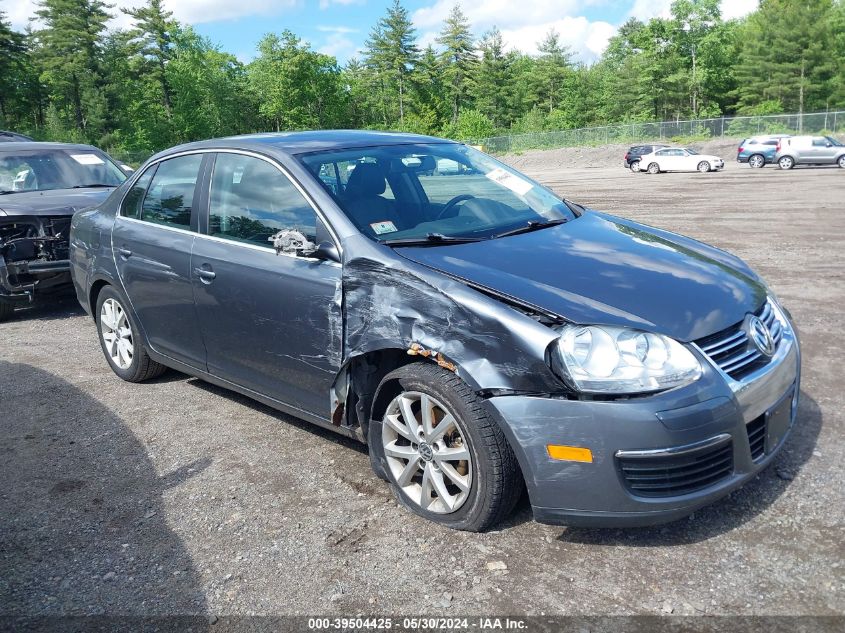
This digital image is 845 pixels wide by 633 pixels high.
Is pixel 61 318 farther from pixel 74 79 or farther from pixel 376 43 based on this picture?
pixel 376 43

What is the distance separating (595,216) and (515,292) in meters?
1.66

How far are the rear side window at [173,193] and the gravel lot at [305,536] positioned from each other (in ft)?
4.21

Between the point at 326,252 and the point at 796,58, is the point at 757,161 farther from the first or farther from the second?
the point at 796,58

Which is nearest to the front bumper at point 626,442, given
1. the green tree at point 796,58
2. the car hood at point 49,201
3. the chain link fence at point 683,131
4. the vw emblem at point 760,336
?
the vw emblem at point 760,336

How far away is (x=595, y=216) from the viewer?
446 centimetres

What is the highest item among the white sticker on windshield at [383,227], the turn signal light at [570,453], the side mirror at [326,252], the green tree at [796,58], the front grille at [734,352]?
the green tree at [796,58]

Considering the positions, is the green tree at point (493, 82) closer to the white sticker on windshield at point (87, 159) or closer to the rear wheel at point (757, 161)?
the rear wheel at point (757, 161)

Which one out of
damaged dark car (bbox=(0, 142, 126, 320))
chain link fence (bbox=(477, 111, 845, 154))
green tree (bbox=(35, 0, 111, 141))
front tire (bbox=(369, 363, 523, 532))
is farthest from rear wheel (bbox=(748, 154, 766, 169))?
green tree (bbox=(35, 0, 111, 141))

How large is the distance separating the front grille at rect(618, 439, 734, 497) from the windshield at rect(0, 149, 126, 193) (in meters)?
7.88

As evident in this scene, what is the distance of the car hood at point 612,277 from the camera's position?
296 cm

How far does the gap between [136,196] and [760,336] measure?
4136mm

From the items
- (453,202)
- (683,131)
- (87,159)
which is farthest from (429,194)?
(683,131)

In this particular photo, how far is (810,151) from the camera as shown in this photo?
32656mm

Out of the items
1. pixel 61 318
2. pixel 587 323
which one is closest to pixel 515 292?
pixel 587 323
